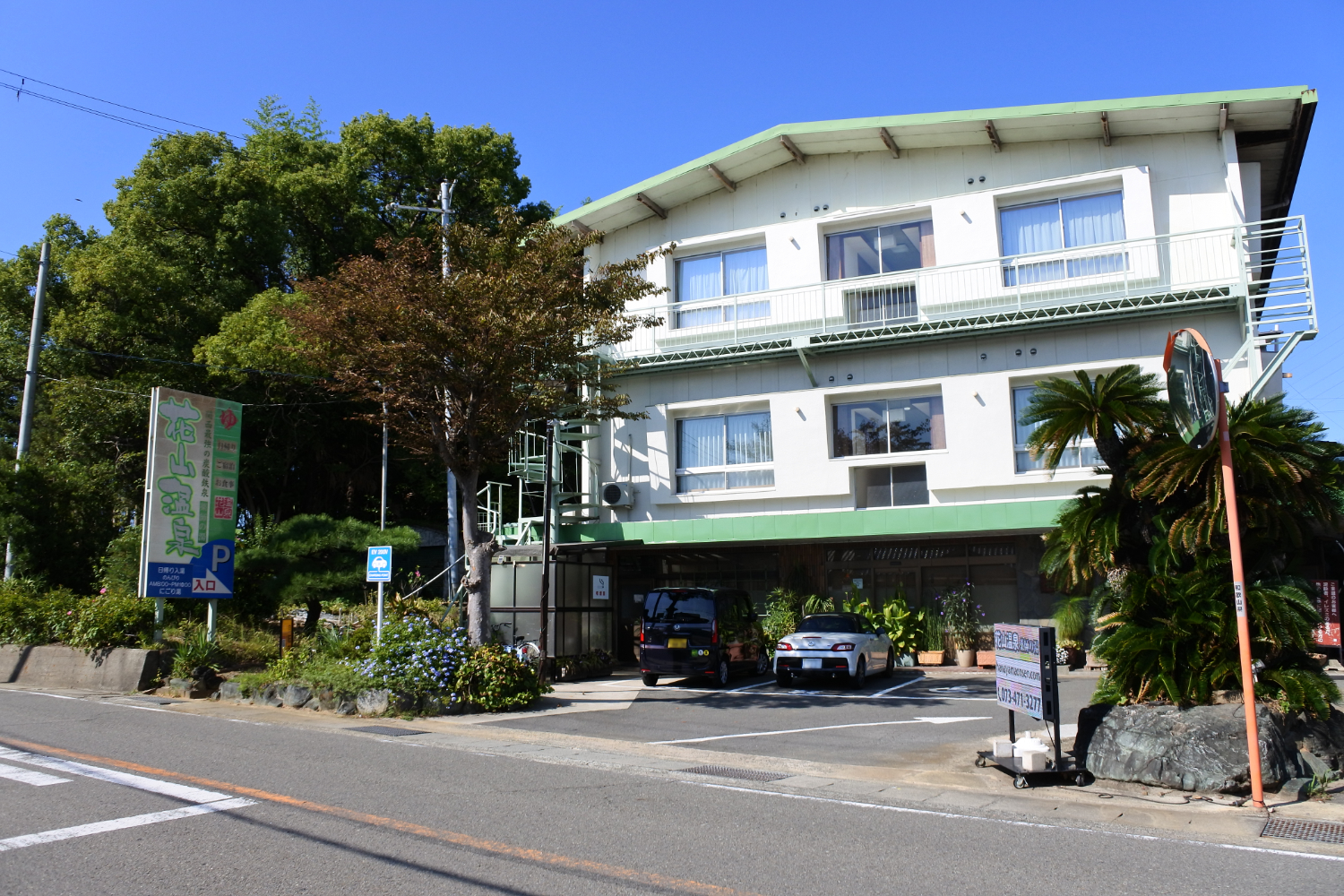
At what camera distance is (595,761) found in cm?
1034

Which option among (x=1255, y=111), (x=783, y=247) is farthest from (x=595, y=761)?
(x=1255, y=111)

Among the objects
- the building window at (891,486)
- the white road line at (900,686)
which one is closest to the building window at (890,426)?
the building window at (891,486)

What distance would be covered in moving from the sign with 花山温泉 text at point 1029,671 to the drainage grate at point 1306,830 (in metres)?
1.92

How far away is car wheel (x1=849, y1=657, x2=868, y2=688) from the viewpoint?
17.4m

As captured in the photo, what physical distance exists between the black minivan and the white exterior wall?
13.6 feet

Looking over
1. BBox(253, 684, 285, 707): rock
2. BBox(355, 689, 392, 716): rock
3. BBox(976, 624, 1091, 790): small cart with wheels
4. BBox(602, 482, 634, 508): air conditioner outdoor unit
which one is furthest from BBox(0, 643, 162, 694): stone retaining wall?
BBox(976, 624, 1091, 790): small cart with wheels

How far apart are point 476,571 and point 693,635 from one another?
166 inches

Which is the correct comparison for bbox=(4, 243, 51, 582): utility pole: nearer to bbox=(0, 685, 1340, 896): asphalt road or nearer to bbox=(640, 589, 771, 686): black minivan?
bbox=(640, 589, 771, 686): black minivan

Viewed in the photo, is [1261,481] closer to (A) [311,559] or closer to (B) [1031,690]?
(B) [1031,690]

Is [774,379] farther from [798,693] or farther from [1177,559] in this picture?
[1177,559]

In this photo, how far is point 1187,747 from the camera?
336 inches

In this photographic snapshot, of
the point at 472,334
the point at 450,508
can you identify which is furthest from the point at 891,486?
the point at 450,508

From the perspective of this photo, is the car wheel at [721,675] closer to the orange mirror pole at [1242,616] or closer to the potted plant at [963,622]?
the potted plant at [963,622]

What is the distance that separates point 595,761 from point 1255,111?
17.7 metres
